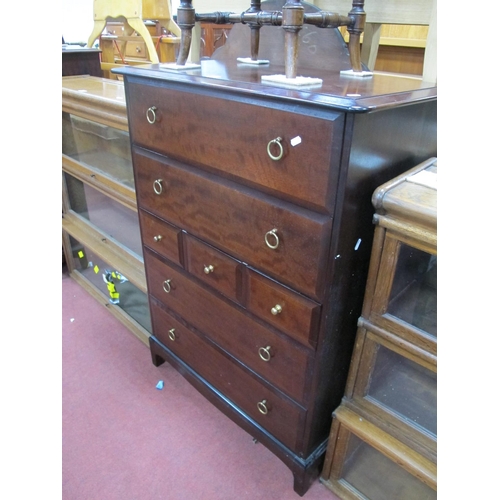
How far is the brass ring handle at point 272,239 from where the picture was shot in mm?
844

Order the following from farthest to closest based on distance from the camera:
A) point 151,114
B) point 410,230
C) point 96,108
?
point 96,108 → point 151,114 → point 410,230

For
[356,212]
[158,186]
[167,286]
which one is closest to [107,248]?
[167,286]

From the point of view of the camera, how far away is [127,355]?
65.7 inches

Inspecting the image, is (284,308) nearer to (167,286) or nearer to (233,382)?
(233,382)

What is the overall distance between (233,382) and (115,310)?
871mm

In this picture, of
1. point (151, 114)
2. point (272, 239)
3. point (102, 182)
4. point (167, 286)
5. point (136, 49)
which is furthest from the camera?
point (136, 49)

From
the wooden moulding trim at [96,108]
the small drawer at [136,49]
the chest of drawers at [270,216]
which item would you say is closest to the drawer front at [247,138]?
the chest of drawers at [270,216]

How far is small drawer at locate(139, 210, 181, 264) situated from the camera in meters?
1.17

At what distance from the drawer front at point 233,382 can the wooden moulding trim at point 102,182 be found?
1.32ft

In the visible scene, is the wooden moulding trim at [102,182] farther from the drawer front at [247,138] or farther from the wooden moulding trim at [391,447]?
the wooden moulding trim at [391,447]

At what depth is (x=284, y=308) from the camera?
35.9 inches

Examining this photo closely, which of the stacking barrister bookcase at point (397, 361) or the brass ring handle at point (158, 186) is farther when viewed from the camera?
the brass ring handle at point (158, 186)
